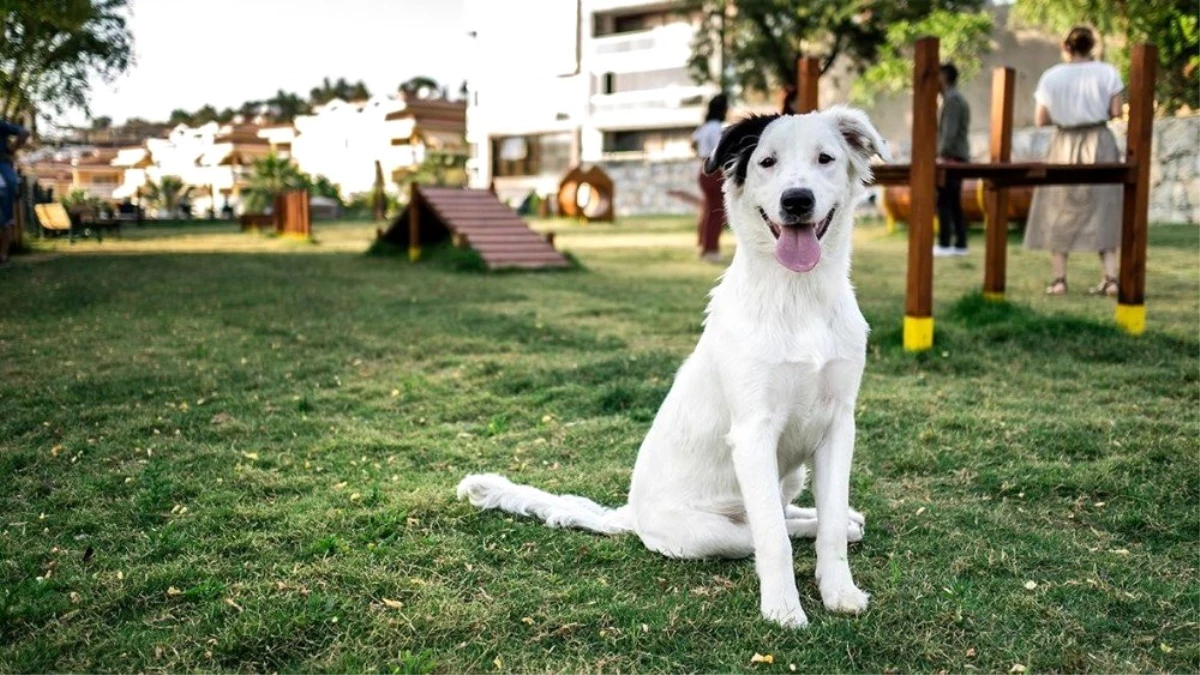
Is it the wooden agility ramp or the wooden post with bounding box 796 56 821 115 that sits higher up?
the wooden post with bounding box 796 56 821 115

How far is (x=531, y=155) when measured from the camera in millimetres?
54094

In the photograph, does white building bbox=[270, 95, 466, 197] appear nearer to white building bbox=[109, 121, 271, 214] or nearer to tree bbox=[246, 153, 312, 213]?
white building bbox=[109, 121, 271, 214]

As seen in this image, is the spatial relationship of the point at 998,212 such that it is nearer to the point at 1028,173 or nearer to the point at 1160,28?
the point at 1028,173

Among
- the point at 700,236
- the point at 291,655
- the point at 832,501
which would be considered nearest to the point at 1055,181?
the point at 832,501

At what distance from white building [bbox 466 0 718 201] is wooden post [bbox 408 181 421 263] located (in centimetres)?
2774

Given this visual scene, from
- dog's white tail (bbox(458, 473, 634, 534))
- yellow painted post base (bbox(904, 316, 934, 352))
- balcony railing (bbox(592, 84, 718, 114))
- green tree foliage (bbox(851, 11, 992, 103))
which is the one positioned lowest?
dog's white tail (bbox(458, 473, 634, 534))

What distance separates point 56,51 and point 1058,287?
2225cm

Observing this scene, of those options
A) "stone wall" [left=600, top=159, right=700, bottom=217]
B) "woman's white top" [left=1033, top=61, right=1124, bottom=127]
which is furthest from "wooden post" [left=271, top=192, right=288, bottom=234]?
"woman's white top" [left=1033, top=61, right=1124, bottom=127]

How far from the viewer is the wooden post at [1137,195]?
22.6 feet

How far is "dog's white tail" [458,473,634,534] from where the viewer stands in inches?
145

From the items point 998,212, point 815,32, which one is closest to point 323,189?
point 815,32

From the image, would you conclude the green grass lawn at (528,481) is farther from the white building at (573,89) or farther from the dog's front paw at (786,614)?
the white building at (573,89)

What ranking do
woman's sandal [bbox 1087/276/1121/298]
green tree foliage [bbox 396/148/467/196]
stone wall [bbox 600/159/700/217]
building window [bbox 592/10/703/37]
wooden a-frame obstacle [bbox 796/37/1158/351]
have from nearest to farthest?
wooden a-frame obstacle [bbox 796/37/1158/351], woman's sandal [bbox 1087/276/1121/298], stone wall [bbox 600/159/700/217], green tree foliage [bbox 396/148/467/196], building window [bbox 592/10/703/37]

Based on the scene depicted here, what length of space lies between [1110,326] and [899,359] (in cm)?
174
